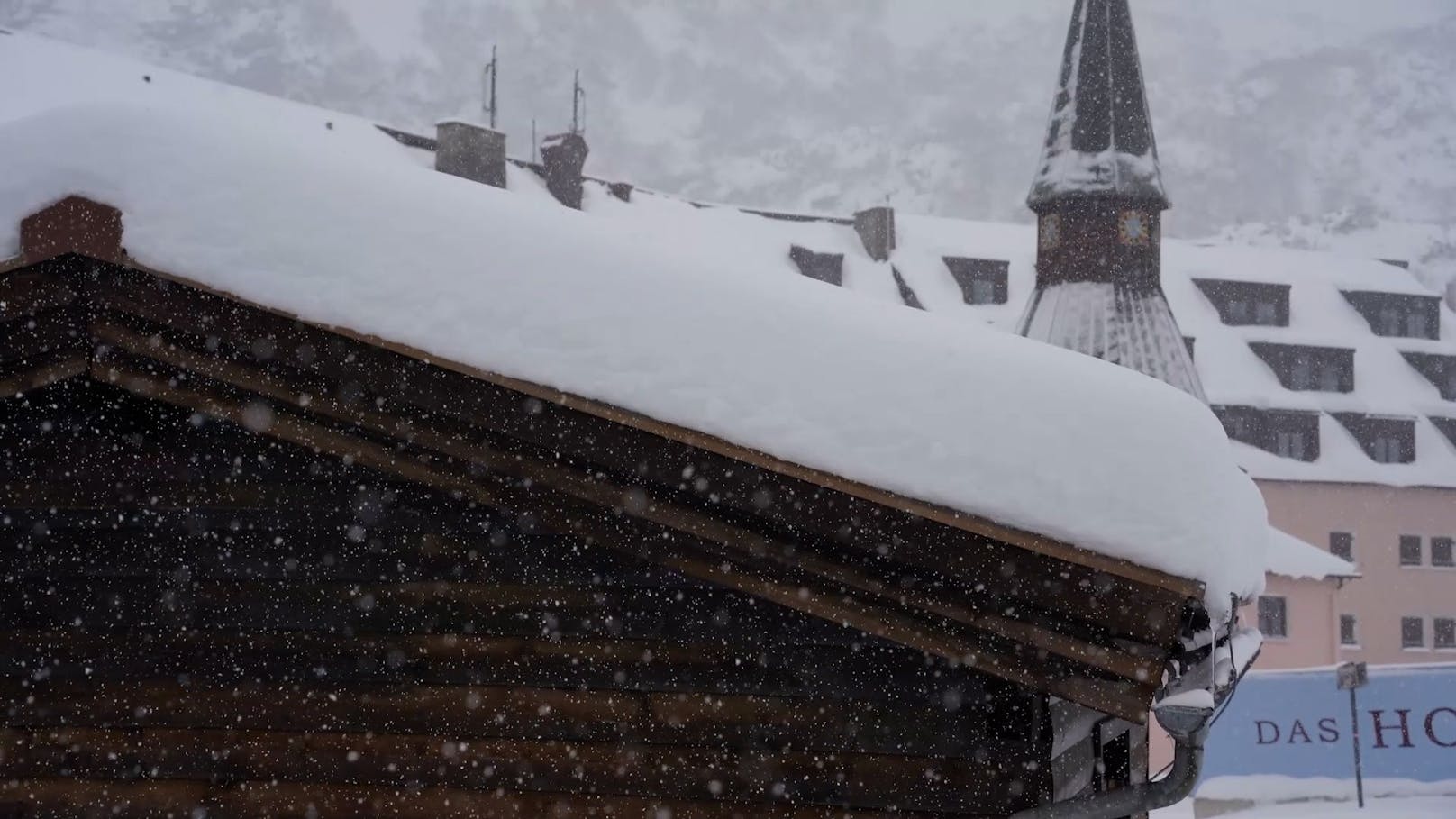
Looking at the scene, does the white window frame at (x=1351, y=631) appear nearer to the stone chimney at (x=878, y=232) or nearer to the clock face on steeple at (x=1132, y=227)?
the clock face on steeple at (x=1132, y=227)

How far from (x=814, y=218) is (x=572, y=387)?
33366mm

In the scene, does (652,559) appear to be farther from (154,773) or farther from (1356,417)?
(1356,417)

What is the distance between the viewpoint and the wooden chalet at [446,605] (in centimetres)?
330

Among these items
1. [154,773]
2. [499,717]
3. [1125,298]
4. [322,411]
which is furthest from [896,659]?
[1125,298]

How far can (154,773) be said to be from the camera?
3.98 m

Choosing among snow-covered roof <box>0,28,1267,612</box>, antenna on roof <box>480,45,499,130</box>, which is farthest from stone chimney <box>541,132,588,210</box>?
snow-covered roof <box>0,28,1267,612</box>

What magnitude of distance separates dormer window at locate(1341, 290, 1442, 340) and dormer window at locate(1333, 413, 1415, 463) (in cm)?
359

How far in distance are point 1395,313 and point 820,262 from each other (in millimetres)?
17758

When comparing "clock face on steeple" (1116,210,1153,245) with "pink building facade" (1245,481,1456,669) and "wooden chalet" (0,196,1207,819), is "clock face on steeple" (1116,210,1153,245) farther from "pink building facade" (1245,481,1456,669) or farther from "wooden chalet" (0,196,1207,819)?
"wooden chalet" (0,196,1207,819)

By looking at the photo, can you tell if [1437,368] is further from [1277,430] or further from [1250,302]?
[1277,430]

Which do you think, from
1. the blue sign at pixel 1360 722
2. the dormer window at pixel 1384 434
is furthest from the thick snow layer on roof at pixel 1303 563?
the blue sign at pixel 1360 722

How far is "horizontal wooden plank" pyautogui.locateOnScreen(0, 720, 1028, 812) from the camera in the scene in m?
3.63

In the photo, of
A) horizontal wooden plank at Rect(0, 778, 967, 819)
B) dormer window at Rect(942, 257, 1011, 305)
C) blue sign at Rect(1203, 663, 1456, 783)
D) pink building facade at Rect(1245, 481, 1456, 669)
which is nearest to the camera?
horizontal wooden plank at Rect(0, 778, 967, 819)

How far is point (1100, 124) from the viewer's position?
23891mm
